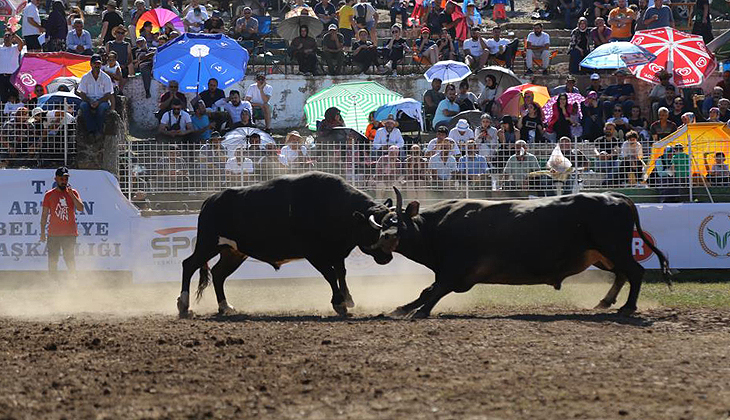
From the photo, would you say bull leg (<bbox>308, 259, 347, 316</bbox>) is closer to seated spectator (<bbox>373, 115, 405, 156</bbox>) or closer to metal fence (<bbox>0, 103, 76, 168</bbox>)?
seated spectator (<bbox>373, 115, 405, 156</bbox>)

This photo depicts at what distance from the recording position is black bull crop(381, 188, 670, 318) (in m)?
13.6

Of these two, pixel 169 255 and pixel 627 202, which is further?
pixel 169 255

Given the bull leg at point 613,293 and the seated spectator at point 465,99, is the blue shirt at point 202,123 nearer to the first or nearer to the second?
the seated spectator at point 465,99

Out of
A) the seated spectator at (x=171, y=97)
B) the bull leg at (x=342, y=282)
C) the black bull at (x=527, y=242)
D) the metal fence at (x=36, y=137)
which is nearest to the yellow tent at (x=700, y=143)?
the black bull at (x=527, y=242)

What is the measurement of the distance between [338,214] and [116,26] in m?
14.2

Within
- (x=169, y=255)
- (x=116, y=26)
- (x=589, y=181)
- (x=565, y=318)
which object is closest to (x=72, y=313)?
(x=169, y=255)

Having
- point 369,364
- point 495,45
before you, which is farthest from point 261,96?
point 369,364

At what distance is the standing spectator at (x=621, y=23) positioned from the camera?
26.4 meters

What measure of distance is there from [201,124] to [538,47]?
9.30 meters

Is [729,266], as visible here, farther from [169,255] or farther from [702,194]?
[169,255]

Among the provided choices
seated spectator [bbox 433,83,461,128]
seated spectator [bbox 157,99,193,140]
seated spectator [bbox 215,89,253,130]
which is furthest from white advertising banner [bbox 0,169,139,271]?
seated spectator [bbox 433,83,461,128]

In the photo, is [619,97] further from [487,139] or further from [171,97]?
Result: [171,97]

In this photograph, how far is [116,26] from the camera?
2606cm

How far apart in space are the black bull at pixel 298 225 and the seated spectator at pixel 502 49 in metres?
13.0
